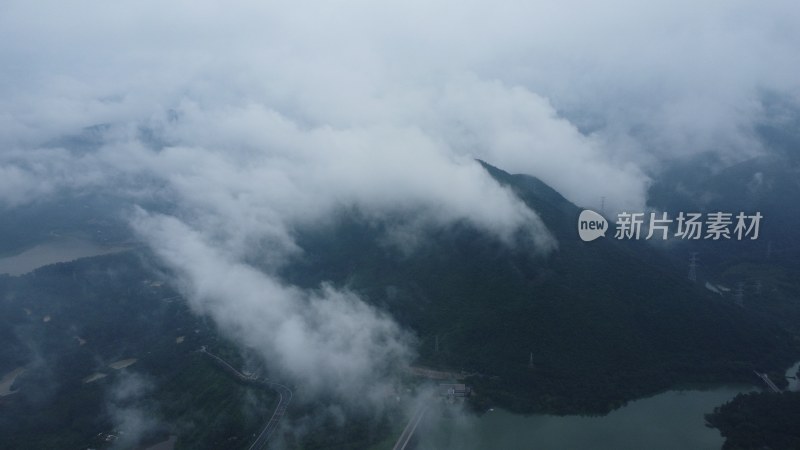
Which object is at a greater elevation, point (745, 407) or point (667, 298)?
point (667, 298)

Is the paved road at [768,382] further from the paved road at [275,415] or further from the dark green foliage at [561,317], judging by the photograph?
the paved road at [275,415]

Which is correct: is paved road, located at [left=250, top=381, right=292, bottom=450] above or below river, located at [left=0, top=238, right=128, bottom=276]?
below

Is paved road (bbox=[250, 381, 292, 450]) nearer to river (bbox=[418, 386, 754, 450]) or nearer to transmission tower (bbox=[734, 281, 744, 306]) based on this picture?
river (bbox=[418, 386, 754, 450])

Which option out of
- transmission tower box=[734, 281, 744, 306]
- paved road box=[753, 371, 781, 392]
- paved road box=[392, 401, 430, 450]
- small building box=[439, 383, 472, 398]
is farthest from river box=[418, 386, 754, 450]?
transmission tower box=[734, 281, 744, 306]

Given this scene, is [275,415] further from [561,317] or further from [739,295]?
[739,295]

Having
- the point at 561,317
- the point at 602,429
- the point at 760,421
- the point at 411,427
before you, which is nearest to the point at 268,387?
the point at 411,427

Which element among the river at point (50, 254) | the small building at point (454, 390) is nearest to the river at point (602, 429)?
the small building at point (454, 390)

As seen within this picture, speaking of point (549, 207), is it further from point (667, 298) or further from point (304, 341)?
point (304, 341)

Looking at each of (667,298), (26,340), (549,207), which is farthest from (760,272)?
(26,340)
